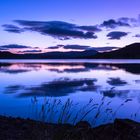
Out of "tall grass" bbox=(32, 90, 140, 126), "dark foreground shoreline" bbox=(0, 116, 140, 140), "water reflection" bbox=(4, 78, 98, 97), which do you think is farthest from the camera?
"water reflection" bbox=(4, 78, 98, 97)

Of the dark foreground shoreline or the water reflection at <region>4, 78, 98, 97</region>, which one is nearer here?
the dark foreground shoreline

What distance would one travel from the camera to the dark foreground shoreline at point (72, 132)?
586cm

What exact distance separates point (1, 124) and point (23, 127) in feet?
2.06

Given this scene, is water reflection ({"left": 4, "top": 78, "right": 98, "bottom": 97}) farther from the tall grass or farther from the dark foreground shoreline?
the dark foreground shoreline

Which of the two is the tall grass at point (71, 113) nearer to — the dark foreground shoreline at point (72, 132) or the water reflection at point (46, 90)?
the dark foreground shoreline at point (72, 132)

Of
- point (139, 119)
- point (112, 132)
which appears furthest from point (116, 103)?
point (112, 132)

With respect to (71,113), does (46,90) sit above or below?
below

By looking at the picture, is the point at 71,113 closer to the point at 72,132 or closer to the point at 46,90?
the point at 72,132

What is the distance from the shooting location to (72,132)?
6.29m

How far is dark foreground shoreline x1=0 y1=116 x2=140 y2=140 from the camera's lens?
5.86 m

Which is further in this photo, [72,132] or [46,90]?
[46,90]

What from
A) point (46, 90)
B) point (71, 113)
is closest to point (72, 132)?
point (71, 113)

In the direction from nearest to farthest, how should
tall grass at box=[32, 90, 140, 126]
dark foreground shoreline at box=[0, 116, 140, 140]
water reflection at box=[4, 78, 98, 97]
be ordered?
tall grass at box=[32, 90, 140, 126] → dark foreground shoreline at box=[0, 116, 140, 140] → water reflection at box=[4, 78, 98, 97]

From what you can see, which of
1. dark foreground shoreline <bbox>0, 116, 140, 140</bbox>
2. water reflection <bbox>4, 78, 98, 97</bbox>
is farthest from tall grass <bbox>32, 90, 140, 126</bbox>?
water reflection <bbox>4, 78, 98, 97</bbox>
